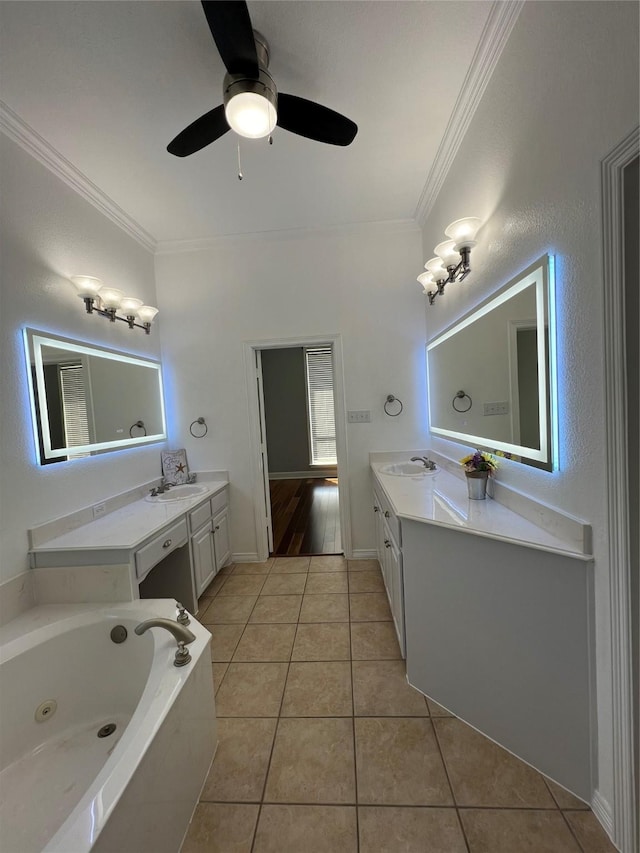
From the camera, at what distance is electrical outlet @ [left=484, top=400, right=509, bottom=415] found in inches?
60.7

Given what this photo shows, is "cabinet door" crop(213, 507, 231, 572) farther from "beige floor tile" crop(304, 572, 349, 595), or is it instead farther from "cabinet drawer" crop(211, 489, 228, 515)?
"beige floor tile" crop(304, 572, 349, 595)

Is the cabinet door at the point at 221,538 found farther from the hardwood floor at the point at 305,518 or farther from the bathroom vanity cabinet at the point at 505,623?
the bathroom vanity cabinet at the point at 505,623

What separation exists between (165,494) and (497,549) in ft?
7.54

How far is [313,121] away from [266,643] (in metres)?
2.69

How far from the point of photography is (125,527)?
1.83 m

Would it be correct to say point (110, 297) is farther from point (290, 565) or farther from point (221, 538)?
point (290, 565)

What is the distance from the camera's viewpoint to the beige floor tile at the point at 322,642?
1804 millimetres

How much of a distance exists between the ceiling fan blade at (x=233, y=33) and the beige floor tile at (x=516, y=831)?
2639mm

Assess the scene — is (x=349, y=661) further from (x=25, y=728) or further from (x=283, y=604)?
(x=25, y=728)

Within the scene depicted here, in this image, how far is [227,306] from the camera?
2.83 meters

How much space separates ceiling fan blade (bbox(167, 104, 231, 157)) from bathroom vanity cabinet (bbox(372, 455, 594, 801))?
1.91 m

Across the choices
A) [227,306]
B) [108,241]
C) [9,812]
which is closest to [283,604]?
[9,812]

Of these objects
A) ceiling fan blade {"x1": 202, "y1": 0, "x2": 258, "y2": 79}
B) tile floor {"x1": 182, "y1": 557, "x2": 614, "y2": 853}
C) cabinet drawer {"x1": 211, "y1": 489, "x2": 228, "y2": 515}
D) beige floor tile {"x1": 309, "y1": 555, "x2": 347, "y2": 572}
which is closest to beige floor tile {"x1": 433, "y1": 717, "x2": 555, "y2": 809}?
tile floor {"x1": 182, "y1": 557, "x2": 614, "y2": 853}

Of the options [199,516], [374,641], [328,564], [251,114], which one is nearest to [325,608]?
[374,641]
